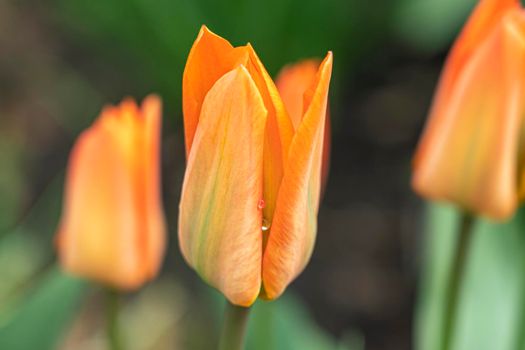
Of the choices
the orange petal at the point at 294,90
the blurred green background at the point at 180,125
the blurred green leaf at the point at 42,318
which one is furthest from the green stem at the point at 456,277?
the blurred green background at the point at 180,125

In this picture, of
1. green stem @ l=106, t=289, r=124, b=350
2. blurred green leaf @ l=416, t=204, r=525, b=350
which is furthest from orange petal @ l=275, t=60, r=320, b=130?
blurred green leaf @ l=416, t=204, r=525, b=350

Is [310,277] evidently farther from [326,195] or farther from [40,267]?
[40,267]

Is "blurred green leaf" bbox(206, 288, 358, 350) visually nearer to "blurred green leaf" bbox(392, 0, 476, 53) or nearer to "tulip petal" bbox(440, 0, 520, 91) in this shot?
"tulip petal" bbox(440, 0, 520, 91)

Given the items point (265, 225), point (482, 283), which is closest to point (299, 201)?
point (265, 225)

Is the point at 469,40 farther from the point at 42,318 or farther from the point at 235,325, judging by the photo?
the point at 42,318

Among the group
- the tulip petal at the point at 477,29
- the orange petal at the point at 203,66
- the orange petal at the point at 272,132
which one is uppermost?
the orange petal at the point at 203,66

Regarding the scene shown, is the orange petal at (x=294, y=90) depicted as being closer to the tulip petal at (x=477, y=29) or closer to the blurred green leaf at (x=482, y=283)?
the tulip petal at (x=477, y=29)

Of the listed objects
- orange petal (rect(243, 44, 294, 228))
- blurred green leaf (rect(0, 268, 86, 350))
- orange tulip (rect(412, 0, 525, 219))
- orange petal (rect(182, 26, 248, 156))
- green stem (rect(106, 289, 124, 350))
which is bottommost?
blurred green leaf (rect(0, 268, 86, 350))

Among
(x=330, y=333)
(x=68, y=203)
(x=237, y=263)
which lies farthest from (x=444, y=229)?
(x=330, y=333)
